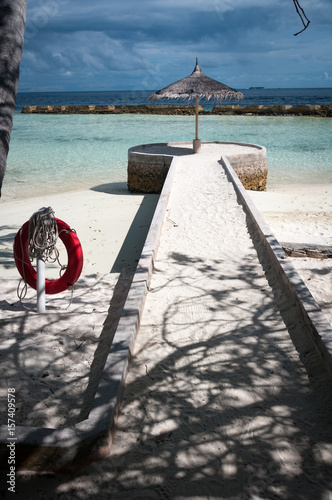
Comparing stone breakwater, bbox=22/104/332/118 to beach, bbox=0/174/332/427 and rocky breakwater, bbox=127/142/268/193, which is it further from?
beach, bbox=0/174/332/427

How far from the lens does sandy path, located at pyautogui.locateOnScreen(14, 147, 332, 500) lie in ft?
7.50

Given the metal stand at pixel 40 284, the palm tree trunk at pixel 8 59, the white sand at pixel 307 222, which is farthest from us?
the white sand at pixel 307 222

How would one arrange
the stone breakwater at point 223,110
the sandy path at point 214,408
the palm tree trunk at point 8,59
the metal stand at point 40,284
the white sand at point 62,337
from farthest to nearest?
the stone breakwater at point 223,110
the metal stand at point 40,284
the white sand at point 62,337
the sandy path at point 214,408
the palm tree trunk at point 8,59

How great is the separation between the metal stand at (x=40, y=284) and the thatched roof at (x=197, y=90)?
30.4ft

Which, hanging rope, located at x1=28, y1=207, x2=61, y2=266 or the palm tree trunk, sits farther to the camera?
hanging rope, located at x1=28, y1=207, x2=61, y2=266

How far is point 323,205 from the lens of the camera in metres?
9.82

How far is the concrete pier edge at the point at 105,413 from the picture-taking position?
2377 mm

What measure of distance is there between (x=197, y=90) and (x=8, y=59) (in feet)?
35.4

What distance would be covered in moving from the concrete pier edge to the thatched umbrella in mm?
8870

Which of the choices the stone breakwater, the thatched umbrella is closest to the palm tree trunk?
the thatched umbrella

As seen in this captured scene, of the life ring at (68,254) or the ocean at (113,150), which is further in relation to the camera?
the ocean at (113,150)

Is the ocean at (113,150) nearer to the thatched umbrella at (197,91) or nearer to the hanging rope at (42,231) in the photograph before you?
the thatched umbrella at (197,91)

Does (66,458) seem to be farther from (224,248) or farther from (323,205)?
(323,205)

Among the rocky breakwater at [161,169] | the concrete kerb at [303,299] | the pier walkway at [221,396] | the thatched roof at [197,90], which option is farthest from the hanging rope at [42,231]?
the thatched roof at [197,90]
